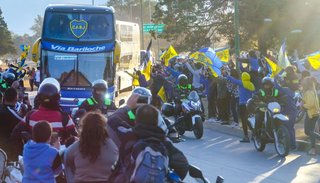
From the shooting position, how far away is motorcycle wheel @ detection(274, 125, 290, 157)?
10.7m

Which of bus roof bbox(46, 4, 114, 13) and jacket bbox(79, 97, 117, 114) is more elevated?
bus roof bbox(46, 4, 114, 13)

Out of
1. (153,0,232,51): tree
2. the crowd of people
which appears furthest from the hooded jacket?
(153,0,232,51): tree

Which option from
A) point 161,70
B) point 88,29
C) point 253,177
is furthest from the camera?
point 161,70

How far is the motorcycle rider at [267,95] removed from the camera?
11344 millimetres

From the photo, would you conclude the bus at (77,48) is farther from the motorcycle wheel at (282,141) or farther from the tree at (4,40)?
the tree at (4,40)

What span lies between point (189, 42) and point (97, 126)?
29.2 m

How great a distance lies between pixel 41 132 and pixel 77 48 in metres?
14.1

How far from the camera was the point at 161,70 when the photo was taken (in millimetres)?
22984

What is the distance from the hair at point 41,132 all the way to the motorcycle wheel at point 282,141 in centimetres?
658

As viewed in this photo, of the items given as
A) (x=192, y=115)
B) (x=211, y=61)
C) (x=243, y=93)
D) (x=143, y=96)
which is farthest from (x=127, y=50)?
(x=143, y=96)

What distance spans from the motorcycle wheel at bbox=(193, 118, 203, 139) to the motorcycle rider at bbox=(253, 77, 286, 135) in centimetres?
226

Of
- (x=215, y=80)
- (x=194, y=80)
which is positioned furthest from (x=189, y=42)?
(x=215, y=80)

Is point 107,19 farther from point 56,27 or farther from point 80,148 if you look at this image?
point 80,148

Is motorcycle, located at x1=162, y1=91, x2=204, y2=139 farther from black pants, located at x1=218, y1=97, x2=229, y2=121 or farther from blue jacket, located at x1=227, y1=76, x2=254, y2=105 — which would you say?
black pants, located at x1=218, y1=97, x2=229, y2=121
